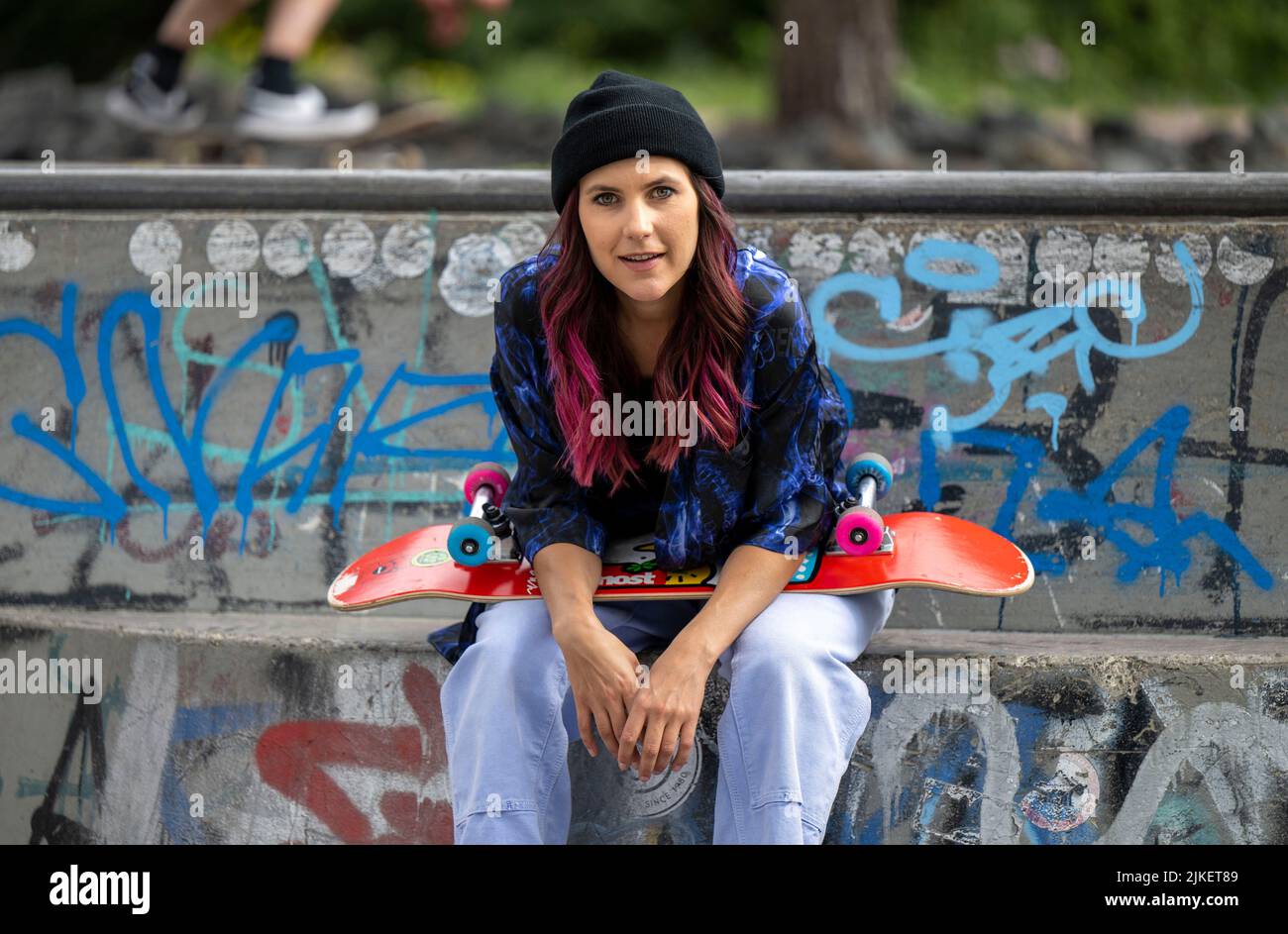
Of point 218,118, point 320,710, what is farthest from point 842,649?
point 218,118

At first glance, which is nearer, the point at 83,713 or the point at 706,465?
the point at 706,465

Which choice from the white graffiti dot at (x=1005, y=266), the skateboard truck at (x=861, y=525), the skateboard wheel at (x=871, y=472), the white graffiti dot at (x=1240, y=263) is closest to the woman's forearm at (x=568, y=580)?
the skateboard truck at (x=861, y=525)

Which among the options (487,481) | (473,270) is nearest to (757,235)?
(473,270)

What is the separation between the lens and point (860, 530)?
3133 mm

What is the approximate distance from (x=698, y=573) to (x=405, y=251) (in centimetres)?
152

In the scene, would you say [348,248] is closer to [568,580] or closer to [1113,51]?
[568,580]

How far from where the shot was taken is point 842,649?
296 centimetres

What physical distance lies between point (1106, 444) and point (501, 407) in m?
1.79

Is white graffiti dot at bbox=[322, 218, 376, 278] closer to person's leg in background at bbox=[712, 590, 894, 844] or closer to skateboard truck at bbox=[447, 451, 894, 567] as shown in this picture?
skateboard truck at bbox=[447, 451, 894, 567]

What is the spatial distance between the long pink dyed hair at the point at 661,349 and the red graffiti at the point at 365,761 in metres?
0.91

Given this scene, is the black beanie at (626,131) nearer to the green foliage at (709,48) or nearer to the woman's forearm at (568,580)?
the woman's forearm at (568,580)

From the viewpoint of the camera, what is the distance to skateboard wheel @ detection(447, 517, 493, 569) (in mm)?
3168

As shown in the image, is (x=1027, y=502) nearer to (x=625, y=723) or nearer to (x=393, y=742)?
(x=625, y=723)

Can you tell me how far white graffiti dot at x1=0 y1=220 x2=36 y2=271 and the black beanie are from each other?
1987mm
